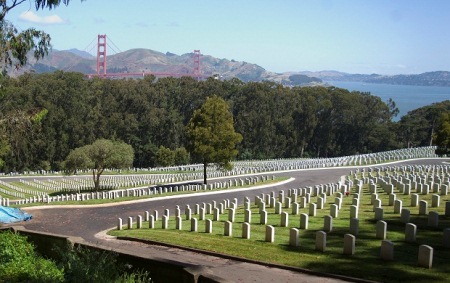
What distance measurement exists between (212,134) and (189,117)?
1765 inches

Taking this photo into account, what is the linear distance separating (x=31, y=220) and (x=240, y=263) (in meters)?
14.8

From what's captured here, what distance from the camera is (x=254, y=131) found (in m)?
81.8

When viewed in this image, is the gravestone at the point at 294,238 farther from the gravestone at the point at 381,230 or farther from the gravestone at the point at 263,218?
the gravestone at the point at 263,218

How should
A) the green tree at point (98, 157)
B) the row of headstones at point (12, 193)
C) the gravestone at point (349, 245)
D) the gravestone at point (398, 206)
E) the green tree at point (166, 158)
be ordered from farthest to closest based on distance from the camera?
the green tree at point (166, 158)
the row of headstones at point (12, 193)
the green tree at point (98, 157)
the gravestone at point (398, 206)
the gravestone at point (349, 245)

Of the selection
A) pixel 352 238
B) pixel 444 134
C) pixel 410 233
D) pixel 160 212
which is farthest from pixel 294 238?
pixel 444 134

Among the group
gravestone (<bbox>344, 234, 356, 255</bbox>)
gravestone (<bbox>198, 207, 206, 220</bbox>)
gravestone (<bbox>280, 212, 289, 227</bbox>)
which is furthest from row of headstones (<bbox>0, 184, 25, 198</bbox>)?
gravestone (<bbox>344, 234, 356, 255</bbox>)

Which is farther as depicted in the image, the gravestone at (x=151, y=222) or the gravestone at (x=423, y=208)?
the gravestone at (x=151, y=222)

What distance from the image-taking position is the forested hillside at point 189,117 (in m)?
70.1

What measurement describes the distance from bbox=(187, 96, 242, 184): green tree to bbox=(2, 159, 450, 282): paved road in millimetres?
4701

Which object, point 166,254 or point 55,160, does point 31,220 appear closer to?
point 166,254

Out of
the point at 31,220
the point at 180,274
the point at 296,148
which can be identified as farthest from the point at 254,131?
the point at 180,274

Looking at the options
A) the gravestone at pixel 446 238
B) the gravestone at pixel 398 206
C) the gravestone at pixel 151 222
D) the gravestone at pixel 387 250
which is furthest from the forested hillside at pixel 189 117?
the gravestone at pixel 446 238

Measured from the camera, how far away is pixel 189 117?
82062mm

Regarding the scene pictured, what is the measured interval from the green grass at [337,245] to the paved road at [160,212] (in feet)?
2.32
